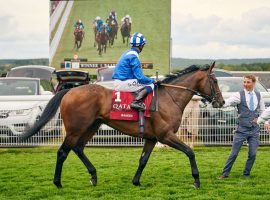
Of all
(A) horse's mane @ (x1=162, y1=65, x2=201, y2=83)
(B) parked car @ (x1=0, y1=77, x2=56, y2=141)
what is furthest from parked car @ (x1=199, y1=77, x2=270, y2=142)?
(A) horse's mane @ (x1=162, y1=65, x2=201, y2=83)

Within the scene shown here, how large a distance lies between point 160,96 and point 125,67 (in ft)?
2.27

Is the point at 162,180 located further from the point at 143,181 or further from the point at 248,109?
the point at 248,109

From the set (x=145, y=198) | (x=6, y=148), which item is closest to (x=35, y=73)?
(x=6, y=148)

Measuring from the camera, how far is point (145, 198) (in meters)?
7.52

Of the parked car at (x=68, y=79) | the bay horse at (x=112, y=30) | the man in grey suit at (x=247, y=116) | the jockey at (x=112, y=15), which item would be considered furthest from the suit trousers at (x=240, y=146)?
the jockey at (x=112, y=15)

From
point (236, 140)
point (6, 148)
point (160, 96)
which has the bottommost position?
point (6, 148)

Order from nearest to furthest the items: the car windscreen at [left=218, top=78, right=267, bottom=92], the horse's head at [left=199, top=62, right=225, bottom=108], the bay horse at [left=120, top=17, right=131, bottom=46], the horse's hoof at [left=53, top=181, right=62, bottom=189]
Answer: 1. the horse's hoof at [left=53, top=181, right=62, bottom=189]
2. the horse's head at [left=199, top=62, right=225, bottom=108]
3. the car windscreen at [left=218, top=78, right=267, bottom=92]
4. the bay horse at [left=120, top=17, right=131, bottom=46]

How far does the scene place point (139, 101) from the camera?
8.42m

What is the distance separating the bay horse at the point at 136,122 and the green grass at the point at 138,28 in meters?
25.1

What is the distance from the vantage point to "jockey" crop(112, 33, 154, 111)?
27.4ft

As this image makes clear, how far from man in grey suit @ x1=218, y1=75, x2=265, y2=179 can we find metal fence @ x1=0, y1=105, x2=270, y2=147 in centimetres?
346

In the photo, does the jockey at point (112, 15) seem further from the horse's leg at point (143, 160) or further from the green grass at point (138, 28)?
the horse's leg at point (143, 160)

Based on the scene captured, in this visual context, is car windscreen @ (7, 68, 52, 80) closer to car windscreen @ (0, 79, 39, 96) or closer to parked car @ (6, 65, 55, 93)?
parked car @ (6, 65, 55, 93)

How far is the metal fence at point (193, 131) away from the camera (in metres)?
12.5
